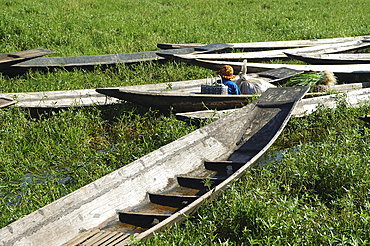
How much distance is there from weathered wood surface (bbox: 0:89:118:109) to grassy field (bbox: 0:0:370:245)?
21 centimetres

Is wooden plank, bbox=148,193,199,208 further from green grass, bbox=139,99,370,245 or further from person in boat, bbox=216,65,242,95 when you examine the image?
person in boat, bbox=216,65,242,95

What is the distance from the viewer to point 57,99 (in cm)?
731

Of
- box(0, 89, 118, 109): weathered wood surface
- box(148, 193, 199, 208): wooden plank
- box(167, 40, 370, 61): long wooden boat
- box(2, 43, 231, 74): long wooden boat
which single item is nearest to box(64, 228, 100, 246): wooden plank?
box(148, 193, 199, 208): wooden plank

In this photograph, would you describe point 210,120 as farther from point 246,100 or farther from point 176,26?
point 176,26

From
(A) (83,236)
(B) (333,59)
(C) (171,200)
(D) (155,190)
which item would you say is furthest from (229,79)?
(A) (83,236)

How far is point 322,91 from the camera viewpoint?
8188 millimetres

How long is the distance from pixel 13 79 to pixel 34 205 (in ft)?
17.1

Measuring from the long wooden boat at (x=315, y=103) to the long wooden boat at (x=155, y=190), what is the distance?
414 millimetres

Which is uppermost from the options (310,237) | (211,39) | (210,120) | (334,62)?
(211,39)

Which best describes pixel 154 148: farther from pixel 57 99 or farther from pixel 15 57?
pixel 15 57

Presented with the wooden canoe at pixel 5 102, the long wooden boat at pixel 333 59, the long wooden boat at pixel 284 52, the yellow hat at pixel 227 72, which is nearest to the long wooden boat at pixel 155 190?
the yellow hat at pixel 227 72

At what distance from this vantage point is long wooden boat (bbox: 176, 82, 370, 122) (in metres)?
6.40

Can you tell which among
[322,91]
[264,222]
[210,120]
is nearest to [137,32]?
[322,91]

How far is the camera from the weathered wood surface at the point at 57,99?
6945 mm
